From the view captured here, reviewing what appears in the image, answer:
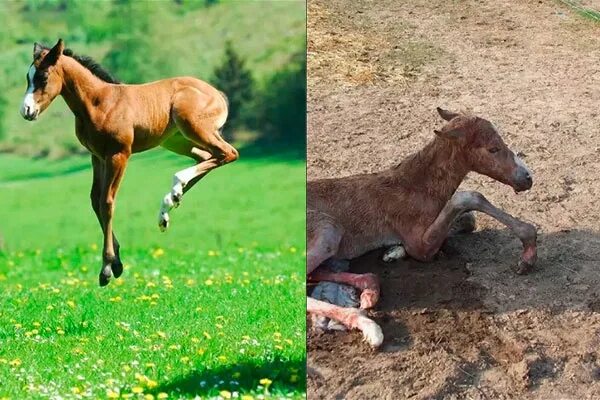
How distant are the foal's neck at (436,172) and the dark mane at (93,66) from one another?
5.61 feet

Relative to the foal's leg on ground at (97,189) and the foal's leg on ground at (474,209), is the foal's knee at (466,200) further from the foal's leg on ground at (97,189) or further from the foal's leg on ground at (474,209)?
the foal's leg on ground at (97,189)

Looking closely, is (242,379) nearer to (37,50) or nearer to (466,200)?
(466,200)

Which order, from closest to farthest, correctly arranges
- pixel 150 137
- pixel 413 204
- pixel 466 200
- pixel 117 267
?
pixel 150 137
pixel 117 267
pixel 466 200
pixel 413 204

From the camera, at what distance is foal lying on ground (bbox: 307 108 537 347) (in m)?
6.37

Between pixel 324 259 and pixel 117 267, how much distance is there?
1130 mm

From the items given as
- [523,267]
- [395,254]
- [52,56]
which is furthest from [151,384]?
[523,267]

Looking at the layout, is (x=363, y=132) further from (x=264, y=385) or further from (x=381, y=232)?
(x=264, y=385)

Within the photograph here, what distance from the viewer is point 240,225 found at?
6.66 meters

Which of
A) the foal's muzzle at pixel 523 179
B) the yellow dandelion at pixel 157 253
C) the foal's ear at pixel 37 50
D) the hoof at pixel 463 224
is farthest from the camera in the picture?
the yellow dandelion at pixel 157 253

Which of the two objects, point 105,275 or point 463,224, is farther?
point 463,224

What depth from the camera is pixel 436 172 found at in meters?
6.53

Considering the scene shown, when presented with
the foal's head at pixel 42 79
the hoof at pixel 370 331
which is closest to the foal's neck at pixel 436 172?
the hoof at pixel 370 331

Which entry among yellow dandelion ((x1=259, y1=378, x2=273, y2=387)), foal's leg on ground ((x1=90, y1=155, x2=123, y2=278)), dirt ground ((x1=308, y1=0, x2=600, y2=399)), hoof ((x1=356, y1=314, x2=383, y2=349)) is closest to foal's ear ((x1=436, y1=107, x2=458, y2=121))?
dirt ground ((x1=308, y1=0, x2=600, y2=399))

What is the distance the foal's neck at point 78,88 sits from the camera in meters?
5.79
